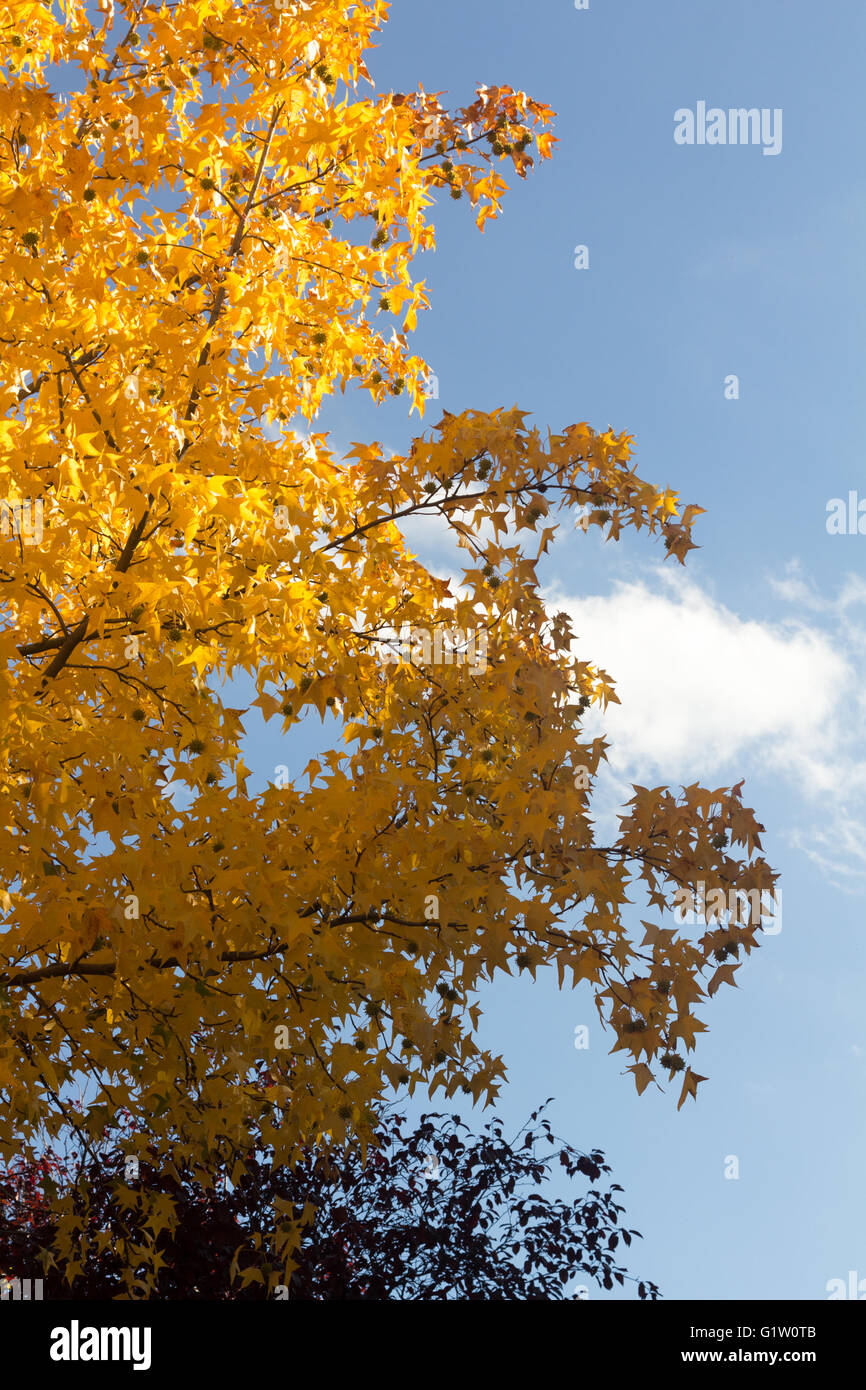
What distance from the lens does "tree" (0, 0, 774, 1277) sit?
Answer: 4.71 m

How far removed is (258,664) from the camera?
527cm

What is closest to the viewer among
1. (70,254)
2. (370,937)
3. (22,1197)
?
(370,937)

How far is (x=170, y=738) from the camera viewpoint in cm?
532

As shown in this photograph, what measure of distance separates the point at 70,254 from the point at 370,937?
441 cm

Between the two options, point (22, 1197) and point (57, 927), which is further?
point (22, 1197)

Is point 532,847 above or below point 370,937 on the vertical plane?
above

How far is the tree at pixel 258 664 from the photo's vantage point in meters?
4.71

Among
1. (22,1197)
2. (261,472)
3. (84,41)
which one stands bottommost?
(22,1197)

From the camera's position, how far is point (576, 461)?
5465 mm
